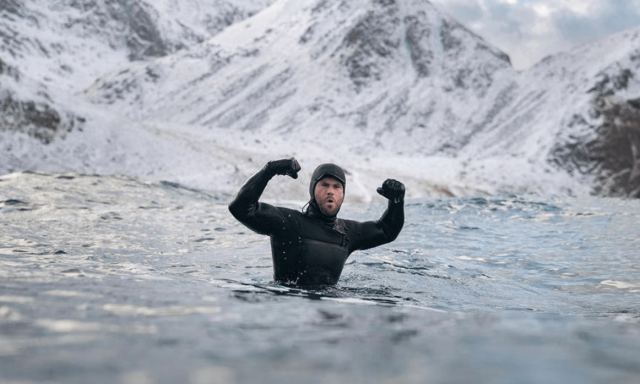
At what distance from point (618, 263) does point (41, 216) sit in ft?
37.9

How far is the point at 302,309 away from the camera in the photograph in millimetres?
5379

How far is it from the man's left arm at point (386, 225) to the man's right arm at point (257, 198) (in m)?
1.30

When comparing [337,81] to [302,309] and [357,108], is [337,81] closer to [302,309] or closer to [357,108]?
[357,108]

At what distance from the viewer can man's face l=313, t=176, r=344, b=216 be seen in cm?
782

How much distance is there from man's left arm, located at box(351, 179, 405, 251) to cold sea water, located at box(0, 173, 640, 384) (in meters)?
0.55

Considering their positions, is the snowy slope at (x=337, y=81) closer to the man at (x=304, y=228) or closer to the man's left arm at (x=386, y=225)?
the man's left arm at (x=386, y=225)

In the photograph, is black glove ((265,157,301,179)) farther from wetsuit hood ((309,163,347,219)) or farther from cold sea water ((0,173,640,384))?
cold sea water ((0,173,640,384))

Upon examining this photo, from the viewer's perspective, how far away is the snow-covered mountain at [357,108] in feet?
110

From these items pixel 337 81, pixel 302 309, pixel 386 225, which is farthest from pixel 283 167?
pixel 337 81

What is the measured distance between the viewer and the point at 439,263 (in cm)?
1191

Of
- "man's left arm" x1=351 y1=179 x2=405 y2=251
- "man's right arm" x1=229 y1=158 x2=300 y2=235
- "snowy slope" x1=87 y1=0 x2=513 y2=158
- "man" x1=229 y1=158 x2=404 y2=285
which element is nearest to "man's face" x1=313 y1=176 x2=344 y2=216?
"man" x1=229 y1=158 x2=404 y2=285

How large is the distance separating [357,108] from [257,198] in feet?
263

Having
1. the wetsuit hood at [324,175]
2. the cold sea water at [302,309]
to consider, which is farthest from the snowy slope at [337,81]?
the wetsuit hood at [324,175]

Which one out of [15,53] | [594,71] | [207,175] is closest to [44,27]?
[15,53]
